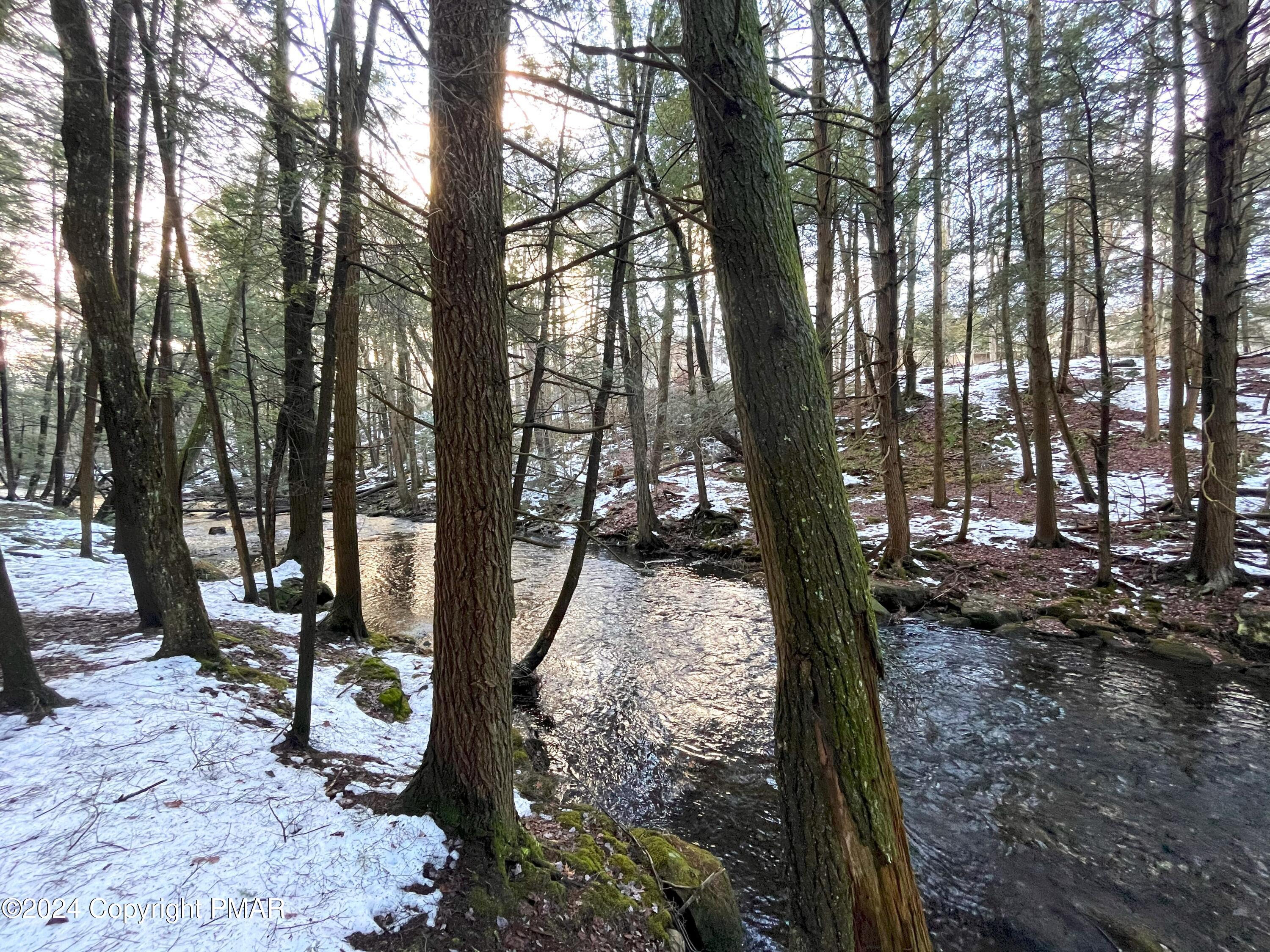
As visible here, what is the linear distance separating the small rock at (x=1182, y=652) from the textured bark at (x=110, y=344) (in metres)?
10.00

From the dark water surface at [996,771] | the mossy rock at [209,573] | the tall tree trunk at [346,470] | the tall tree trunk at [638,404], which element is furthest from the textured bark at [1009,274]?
the mossy rock at [209,573]

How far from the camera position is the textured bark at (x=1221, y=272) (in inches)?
243

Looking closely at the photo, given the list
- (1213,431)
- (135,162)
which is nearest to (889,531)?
(1213,431)

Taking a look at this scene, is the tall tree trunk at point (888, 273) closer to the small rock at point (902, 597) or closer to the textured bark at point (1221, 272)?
the small rock at point (902, 597)

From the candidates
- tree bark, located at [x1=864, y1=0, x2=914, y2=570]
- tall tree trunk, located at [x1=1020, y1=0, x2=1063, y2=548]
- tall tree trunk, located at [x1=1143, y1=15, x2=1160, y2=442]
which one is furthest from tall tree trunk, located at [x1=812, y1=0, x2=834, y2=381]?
tall tree trunk, located at [x1=1143, y1=15, x2=1160, y2=442]

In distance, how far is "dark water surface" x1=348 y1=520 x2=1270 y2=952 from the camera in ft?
10.9

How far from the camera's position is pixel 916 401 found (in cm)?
2033

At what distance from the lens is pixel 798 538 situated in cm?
217

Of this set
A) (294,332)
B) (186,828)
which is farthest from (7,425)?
(186,828)

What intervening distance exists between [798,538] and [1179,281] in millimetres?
12874

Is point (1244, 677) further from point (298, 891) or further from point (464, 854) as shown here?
point (298, 891)

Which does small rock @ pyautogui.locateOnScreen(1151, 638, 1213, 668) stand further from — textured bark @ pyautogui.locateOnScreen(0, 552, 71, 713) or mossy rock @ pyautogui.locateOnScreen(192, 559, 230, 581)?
mossy rock @ pyautogui.locateOnScreen(192, 559, 230, 581)

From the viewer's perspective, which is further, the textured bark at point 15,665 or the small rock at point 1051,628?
the small rock at point 1051,628

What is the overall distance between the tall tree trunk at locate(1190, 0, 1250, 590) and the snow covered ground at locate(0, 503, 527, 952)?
9664mm
